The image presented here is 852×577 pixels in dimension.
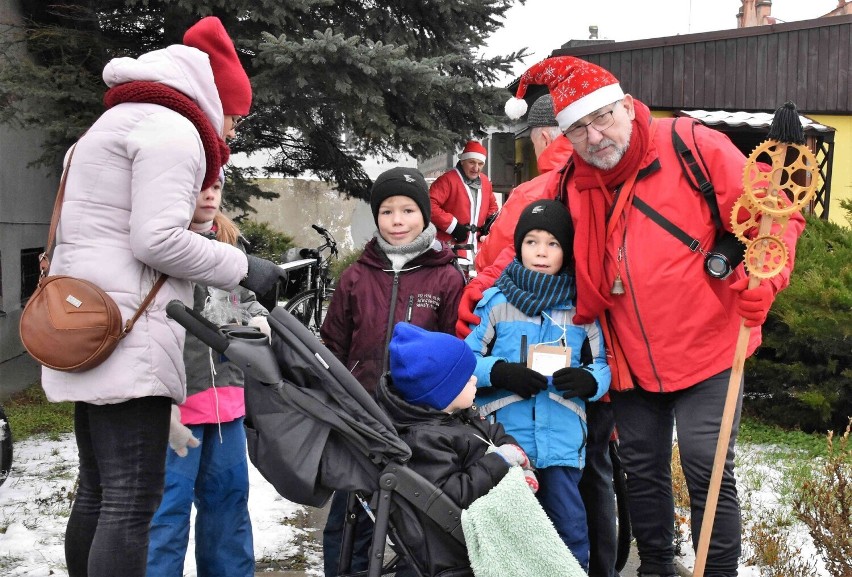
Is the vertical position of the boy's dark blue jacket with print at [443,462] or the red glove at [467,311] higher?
the red glove at [467,311]

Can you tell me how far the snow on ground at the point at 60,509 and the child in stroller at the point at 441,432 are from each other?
5.05ft

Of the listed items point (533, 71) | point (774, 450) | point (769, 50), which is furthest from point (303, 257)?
point (769, 50)

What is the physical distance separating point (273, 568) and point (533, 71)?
245 cm

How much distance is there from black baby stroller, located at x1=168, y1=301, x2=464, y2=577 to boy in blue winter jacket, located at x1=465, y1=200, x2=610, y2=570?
2.81 feet

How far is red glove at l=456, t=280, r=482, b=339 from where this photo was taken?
3566 millimetres

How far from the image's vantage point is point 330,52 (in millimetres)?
6258

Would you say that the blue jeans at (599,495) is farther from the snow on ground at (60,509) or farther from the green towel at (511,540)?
the green towel at (511,540)

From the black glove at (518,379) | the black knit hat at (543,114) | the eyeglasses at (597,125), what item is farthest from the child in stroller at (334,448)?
the black knit hat at (543,114)

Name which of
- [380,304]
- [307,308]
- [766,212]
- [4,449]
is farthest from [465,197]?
[766,212]

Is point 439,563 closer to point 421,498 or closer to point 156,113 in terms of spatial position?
point 421,498

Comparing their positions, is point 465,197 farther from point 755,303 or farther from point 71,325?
point 71,325

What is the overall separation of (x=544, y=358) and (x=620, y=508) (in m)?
1.01

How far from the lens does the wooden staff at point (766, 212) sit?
9.68 feet

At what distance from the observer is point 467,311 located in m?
3.58
